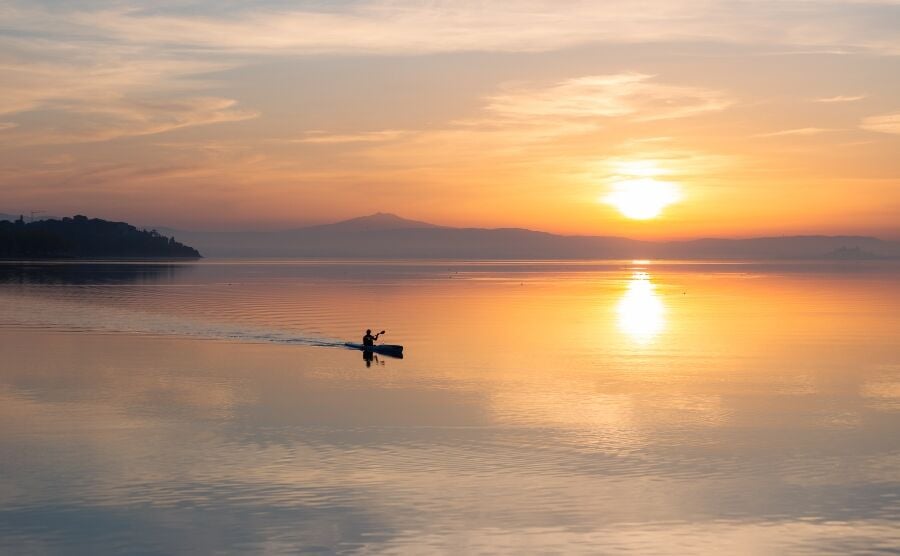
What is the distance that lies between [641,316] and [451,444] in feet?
208

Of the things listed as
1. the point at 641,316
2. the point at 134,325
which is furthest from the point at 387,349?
the point at 641,316

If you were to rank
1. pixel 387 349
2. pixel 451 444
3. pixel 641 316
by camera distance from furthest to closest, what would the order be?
pixel 641 316
pixel 387 349
pixel 451 444

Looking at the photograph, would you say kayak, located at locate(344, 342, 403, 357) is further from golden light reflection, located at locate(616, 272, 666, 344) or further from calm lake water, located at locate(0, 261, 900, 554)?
golden light reflection, located at locate(616, 272, 666, 344)

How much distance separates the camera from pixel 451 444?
105 feet

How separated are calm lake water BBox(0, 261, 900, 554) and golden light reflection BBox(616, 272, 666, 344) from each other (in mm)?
4940

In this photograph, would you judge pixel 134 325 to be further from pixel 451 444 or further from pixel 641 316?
pixel 451 444

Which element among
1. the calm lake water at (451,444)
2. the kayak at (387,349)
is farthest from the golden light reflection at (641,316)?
the kayak at (387,349)

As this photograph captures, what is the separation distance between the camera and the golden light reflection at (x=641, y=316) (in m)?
74.7

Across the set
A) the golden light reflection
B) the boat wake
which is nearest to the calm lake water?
the boat wake

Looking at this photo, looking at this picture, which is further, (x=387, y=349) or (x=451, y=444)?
(x=387, y=349)

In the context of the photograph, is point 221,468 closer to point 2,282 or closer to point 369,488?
point 369,488

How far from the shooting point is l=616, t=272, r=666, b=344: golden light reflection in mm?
74688

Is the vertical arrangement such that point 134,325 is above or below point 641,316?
below

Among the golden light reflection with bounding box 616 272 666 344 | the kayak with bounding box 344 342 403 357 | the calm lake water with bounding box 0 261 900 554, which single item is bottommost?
the calm lake water with bounding box 0 261 900 554
